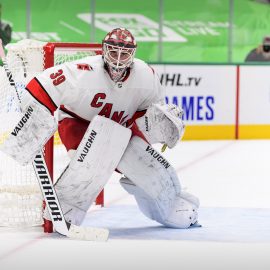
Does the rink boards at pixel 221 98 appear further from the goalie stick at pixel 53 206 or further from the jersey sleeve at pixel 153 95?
the goalie stick at pixel 53 206

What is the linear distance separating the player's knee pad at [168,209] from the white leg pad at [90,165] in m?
0.21

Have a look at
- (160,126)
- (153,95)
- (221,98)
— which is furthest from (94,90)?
(221,98)

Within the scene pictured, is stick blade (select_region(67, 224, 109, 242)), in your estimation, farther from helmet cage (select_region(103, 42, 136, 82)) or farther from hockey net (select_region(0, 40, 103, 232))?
helmet cage (select_region(103, 42, 136, 82))

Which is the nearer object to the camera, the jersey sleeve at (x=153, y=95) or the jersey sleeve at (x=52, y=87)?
the jersey sleeve at (x=52, y=87)

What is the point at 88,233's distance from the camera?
413cm

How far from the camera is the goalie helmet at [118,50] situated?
415 cm

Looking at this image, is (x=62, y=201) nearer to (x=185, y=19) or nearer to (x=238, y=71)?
(x=238, y=71)

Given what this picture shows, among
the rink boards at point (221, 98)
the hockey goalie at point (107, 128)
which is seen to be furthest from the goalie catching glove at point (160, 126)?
the rink boards at point (221, 98)


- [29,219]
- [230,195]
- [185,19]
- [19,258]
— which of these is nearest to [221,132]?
[185,19]

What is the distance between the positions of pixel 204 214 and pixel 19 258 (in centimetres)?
146

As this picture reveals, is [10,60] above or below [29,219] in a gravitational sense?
above

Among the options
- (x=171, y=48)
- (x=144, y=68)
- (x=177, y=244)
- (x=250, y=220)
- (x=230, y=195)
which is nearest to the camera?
(x=177, y=244)

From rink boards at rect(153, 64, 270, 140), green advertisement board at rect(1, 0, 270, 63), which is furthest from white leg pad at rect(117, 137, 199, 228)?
green advertisement board at rect(1, 0, 270, 63)

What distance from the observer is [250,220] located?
4.75m
